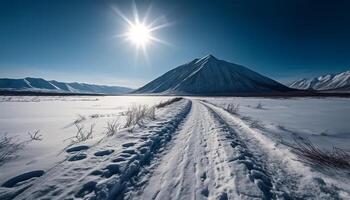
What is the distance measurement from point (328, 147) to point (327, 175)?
2.82m

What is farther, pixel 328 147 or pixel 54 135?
pixel 54 135

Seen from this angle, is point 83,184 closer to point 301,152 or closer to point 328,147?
point 301,152

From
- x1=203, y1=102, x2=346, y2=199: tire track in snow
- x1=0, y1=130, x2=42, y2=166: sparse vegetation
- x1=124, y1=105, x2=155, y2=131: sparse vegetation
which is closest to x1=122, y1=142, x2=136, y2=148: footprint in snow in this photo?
x1=0, y1=130, x2=42, y2=166: sparse vegetation

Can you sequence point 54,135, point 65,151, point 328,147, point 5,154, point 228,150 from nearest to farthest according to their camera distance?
point 5,154, point 65,151, point 228,150, point 328,147, point 54,135

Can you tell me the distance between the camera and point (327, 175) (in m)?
4.17

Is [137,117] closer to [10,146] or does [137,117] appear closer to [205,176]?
[10,146]

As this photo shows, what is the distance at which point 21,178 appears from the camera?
369 cm

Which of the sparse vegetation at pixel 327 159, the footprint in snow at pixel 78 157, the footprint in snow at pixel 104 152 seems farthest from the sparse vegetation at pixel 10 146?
the sparse vegetation at pixel 327 159

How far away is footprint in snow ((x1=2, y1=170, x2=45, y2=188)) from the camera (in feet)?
11.3

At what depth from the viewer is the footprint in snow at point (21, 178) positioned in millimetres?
3458

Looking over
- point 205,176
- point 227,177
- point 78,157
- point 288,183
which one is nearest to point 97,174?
point 78,157

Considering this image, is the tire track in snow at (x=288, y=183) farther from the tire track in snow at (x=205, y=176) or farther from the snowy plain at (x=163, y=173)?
the tire track in snow at (x=205, y=176)

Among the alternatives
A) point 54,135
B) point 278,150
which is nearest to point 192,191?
point 278,150

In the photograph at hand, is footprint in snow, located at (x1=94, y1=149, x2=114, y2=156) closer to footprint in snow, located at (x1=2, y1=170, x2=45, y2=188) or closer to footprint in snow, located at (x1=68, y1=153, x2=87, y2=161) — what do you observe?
Result: footprint in snow, located at (x1=68, y1=153, x2=87, y2=161)
